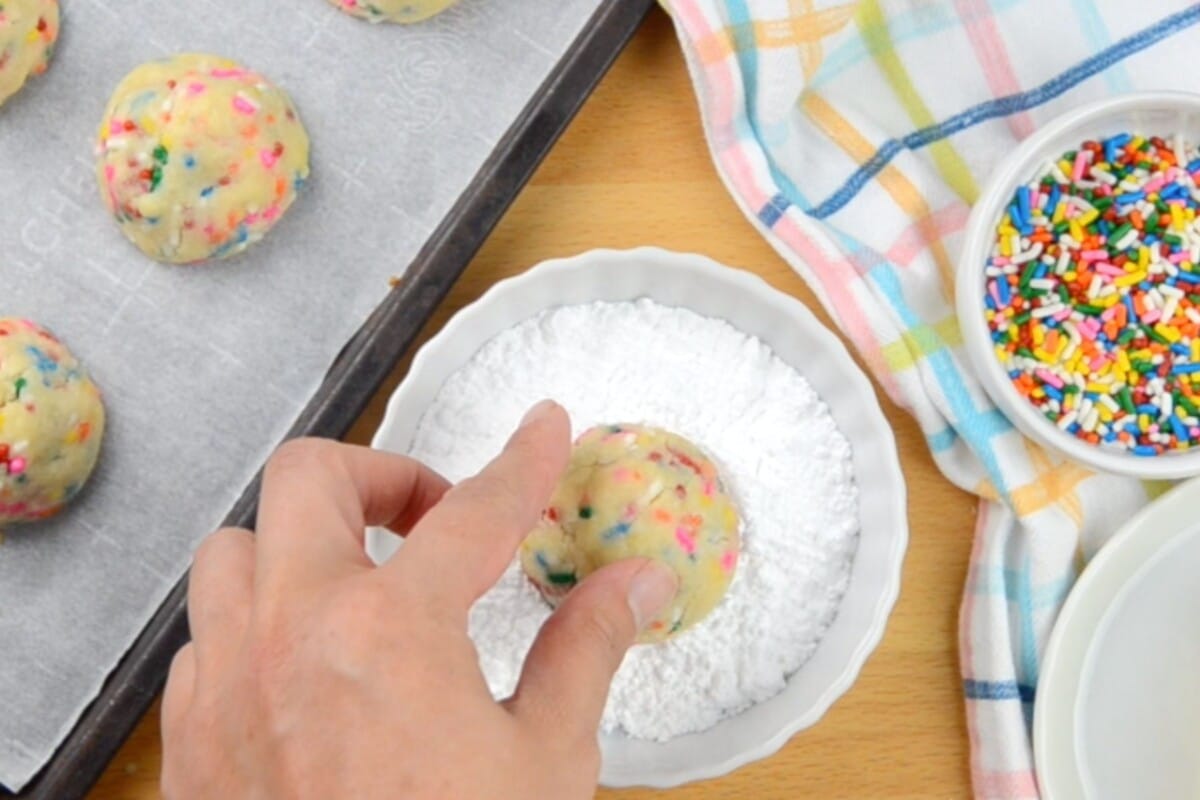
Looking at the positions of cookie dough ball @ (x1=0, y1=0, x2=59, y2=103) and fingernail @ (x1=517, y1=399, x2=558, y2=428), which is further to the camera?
cookie dough ball @ (x1=0, y1=0, x2=59, y2=103)

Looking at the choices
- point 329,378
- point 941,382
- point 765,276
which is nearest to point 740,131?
point 765,276

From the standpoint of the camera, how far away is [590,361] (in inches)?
32.0

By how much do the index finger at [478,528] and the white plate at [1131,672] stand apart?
1.48ft

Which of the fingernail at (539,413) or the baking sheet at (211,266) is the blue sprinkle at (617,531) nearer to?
the fingernail at (539,413)

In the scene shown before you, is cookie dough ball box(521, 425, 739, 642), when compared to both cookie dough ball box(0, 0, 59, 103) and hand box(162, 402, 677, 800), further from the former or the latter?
cookie dough ball box(0, 0, 59, 103)

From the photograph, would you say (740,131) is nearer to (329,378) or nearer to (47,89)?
(329,378)

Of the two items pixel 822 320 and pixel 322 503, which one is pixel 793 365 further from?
pixel 322 503

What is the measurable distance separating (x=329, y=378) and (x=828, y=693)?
395 mm

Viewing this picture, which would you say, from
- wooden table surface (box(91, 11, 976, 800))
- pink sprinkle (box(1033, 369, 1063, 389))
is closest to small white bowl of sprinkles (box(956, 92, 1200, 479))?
pink sprinkle (box(1033, 369, 1063, 389))

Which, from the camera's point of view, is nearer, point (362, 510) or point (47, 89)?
point (362, 510)

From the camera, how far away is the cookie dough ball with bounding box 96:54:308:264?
85cm

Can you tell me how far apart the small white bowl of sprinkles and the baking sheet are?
0.35m

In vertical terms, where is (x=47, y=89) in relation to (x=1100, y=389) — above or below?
above

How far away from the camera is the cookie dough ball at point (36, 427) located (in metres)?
0.83
